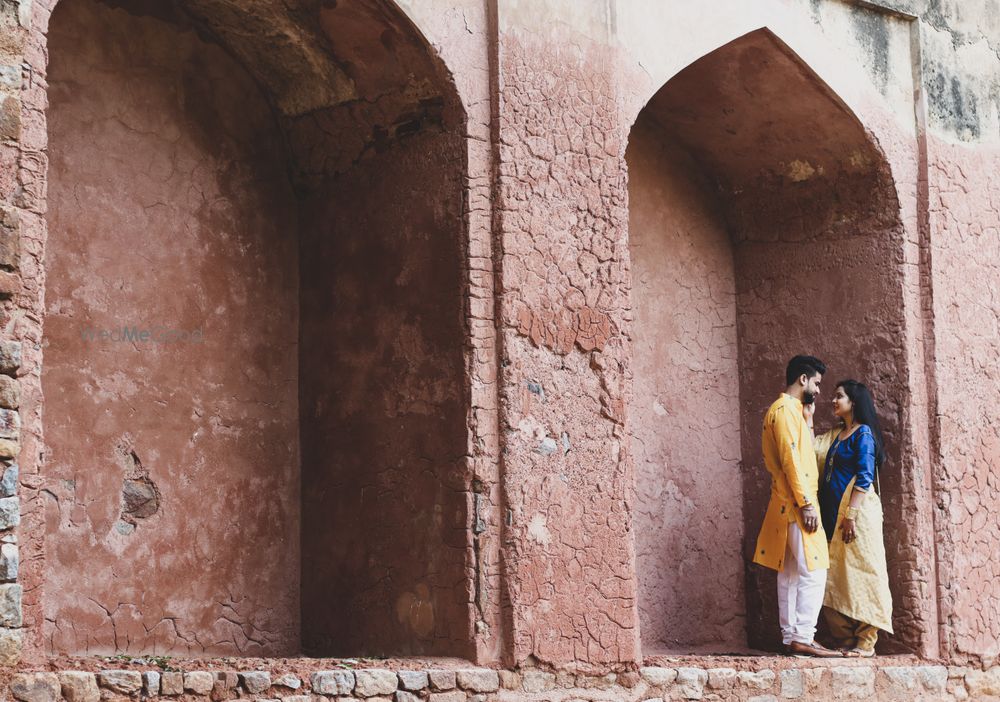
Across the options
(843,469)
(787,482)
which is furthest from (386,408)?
(843,469)

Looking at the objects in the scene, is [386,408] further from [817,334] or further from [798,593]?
[817,334]

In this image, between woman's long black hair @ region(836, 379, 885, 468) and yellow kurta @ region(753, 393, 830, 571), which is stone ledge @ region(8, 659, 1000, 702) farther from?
woman's long black hair @ region(836, 379, 885, 468)

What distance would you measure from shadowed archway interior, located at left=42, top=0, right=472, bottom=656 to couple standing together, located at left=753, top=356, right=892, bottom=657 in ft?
6.50

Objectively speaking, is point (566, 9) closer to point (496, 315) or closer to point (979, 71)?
point (496, 315)

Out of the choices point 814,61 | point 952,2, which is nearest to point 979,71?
point 952,2

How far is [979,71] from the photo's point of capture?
8375 mm

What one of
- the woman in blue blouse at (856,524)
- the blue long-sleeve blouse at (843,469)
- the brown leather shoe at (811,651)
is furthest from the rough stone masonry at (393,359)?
the blue long-sleeve blouse at (843,469)

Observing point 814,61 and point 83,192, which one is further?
point 814,61

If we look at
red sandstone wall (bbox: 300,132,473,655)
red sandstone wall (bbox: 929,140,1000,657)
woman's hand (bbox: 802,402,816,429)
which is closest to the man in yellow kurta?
woman's hand (bbox: 802,402,816,429)

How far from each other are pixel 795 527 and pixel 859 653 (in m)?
0.74

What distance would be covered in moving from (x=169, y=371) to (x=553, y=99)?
207cm

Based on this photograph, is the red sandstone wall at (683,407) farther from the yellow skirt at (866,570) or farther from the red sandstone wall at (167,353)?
the red sandstone wall at (167,353)

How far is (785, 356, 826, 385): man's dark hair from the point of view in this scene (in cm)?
749

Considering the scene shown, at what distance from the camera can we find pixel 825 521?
7.56 metres
